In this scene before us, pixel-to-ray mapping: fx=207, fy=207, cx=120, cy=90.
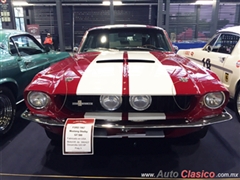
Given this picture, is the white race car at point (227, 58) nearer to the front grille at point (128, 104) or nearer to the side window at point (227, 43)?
the side window at point (227, 43)

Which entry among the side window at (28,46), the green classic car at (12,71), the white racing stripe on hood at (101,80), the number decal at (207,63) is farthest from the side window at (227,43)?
the side window at (28,46)

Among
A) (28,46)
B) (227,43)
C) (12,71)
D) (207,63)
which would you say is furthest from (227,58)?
(28,46)

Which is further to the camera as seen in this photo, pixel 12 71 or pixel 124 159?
pixel 12 71

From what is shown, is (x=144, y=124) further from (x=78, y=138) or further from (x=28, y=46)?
(x=28, y=46)

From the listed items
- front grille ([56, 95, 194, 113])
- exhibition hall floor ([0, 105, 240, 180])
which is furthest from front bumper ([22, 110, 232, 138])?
exhibition hall floor ([0, 105, 240, 180])

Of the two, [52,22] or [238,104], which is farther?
[52,22]

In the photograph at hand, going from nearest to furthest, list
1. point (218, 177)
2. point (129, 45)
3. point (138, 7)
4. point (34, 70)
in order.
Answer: point (218, 177) → point (129, 45) → point (34, 70) → point (138, 7)

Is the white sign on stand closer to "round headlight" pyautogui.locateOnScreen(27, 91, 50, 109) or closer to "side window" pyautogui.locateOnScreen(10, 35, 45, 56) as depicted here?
"round headlight" pyautogui.locateOnScreen(27, 91, 50, 109)

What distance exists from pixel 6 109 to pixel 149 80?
1.91 metres

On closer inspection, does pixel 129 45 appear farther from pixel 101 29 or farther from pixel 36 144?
pixel 36 144

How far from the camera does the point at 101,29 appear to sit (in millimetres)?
3018

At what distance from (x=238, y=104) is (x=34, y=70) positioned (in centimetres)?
310

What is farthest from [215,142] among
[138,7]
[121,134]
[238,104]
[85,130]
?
[138,7]

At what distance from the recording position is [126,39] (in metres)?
Result: 3.01
